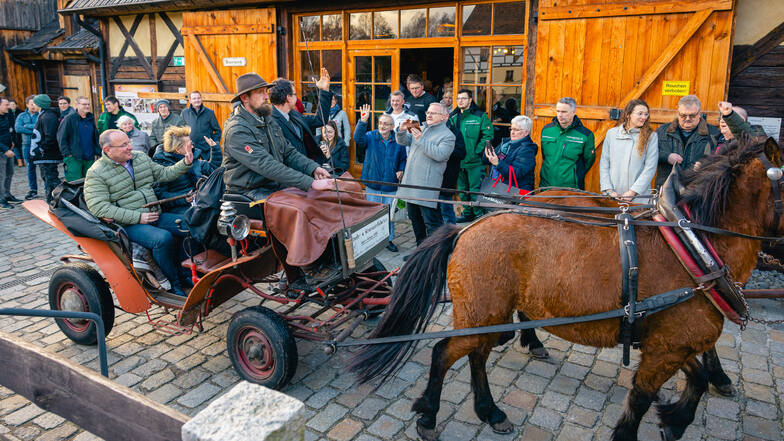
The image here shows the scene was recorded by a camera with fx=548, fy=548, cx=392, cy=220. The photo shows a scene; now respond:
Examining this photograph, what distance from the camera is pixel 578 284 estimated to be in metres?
3.13

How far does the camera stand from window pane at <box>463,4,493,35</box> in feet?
26.8

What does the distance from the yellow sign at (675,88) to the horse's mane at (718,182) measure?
13.0 feet

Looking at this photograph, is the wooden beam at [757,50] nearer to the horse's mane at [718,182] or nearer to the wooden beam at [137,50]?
the horse's mane at [718,182]

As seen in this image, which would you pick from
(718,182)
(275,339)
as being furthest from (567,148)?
(275,339)

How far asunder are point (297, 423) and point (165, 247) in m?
3.39

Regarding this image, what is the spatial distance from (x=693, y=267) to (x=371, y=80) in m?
7.25

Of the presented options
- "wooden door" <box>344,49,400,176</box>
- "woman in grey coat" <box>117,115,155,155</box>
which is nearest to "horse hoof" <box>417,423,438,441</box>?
"wooden door" <box>344,49,400,176</box>

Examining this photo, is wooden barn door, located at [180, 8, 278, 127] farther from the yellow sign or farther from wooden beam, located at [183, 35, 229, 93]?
the yellow sign

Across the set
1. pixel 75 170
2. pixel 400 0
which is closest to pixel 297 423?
pixel 400 0

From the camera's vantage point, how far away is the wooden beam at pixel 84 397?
196 cm

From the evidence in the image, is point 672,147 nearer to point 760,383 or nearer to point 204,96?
point 760,383

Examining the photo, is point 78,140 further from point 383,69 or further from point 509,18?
point 509,18

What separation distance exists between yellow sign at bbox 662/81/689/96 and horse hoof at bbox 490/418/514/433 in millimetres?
4997

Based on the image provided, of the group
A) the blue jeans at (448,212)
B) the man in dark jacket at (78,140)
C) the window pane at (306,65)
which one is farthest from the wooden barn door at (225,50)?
the blue jeans at (448,212)
